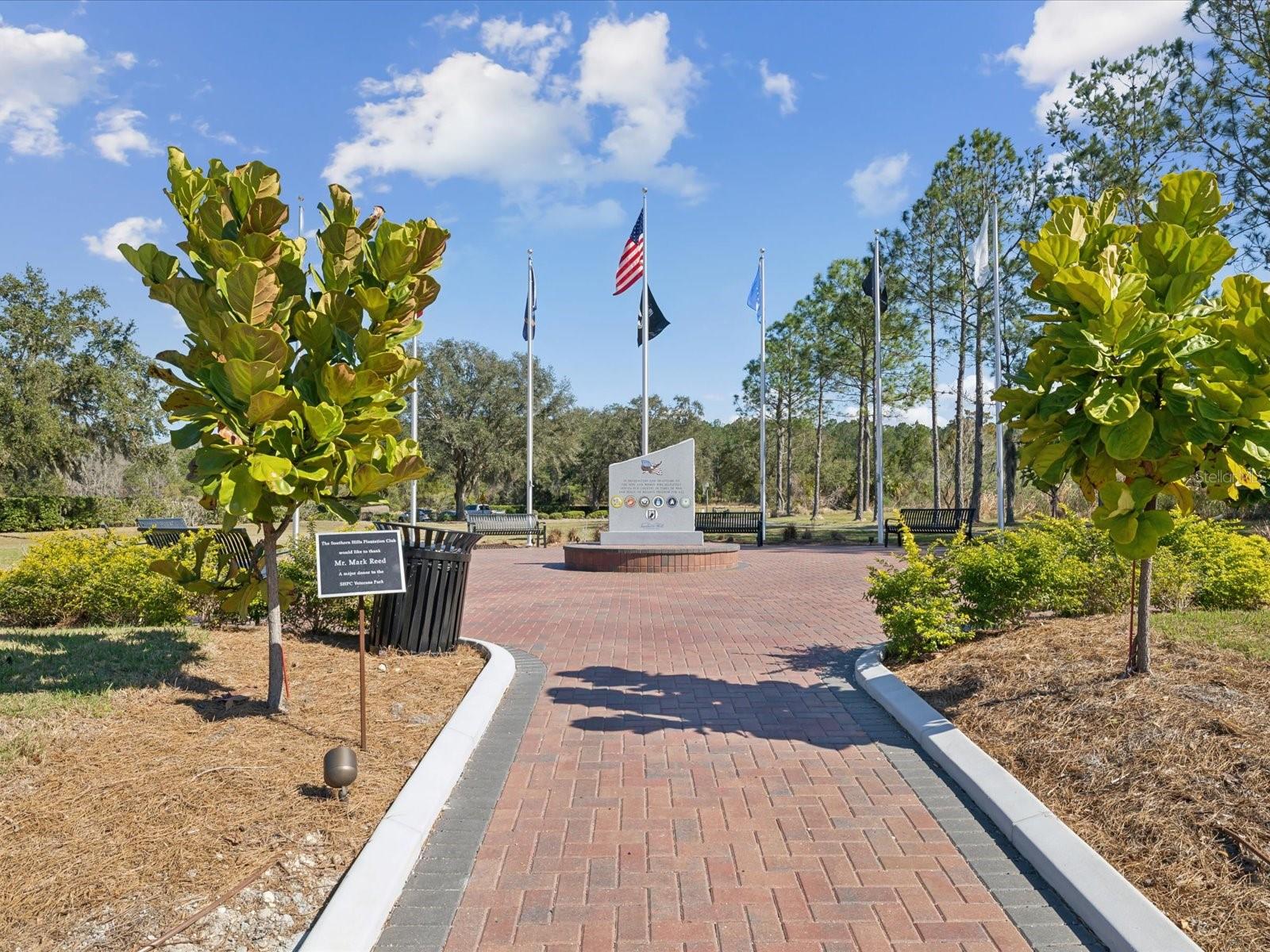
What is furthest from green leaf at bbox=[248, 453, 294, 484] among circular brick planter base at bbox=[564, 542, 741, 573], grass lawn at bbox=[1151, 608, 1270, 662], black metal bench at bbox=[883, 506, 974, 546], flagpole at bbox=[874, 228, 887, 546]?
flagpole at bbox=[874, 228, 887, 546]

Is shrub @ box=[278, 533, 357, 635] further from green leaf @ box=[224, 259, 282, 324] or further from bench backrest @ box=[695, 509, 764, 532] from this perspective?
bench backrest @ box=[695, 509, 764, 532]

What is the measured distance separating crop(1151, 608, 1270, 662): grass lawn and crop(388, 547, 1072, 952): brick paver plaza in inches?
103

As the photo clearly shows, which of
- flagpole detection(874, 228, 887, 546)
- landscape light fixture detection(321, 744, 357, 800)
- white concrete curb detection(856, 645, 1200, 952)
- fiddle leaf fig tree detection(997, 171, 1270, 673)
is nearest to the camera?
white concrete curb detection(856, 645, 1200, 952)

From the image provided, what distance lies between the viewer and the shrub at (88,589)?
756 cm

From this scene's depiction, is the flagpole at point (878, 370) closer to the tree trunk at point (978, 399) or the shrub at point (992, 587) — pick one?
the tree trunk at point (978, 399)

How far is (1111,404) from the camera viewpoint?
4.11 m

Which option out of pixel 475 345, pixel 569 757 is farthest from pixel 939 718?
pixel 475 345

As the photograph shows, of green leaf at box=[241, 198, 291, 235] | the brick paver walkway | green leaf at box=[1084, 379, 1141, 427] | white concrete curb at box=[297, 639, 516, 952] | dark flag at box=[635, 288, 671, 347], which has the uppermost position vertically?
dark flag at box=[635, 288, 671, 347]

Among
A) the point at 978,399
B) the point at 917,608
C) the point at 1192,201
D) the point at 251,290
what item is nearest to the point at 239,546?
the point at 251,290

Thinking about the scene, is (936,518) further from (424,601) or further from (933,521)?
(424,601)

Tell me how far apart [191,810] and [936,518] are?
74.4 ft

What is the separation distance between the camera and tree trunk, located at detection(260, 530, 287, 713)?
5191 millimetres

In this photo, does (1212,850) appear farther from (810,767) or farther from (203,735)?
(203,735)

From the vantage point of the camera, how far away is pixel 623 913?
Answer: 3.19 metres
